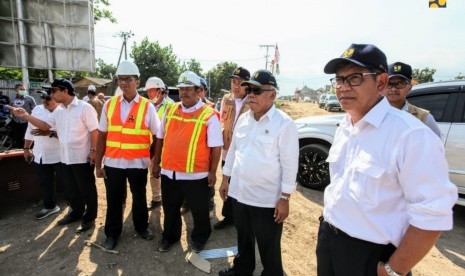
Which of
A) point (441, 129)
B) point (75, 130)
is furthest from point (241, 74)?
point (441, 129)

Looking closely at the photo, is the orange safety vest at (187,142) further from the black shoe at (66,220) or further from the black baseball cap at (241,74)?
the black shoe at (66,220)

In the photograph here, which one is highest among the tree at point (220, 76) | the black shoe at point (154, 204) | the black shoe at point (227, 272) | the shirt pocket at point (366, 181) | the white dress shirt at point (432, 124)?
the tree at point (220, 76)

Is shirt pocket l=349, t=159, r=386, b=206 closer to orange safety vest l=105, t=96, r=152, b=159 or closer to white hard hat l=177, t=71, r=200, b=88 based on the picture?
white hard hat l=177, t=71, r=200, b=88

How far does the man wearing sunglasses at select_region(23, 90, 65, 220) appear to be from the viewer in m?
3.78

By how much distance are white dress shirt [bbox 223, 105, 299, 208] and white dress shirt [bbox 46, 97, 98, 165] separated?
2.26m

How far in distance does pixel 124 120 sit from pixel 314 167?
3.47m

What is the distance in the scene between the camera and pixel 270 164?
2.24 metres

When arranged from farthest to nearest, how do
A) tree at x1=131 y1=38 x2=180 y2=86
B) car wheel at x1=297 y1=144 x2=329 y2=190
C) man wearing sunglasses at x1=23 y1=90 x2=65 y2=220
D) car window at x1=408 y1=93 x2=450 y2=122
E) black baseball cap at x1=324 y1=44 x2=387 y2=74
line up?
tree at x1=131 y1=38 x2=180 y2=86
car wheel at x1=297 y1=144 x2=329 y2=190
car window at x1=408 y1=93 x2=450 y2=122
man wearing sunglasses at x1=23 y1=90 x2=65 y2=220
black baseball cap at x1=324 y1=44 x2=387 y2=74

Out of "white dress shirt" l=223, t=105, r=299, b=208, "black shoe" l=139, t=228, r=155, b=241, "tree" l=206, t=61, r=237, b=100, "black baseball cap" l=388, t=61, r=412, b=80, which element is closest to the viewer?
"white dress shirt" l=223, t=105, r=299, b=208

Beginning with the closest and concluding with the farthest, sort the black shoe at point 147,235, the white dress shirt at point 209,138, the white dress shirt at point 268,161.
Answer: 1. the white dress shirt at point 268,161
2. the white dress shirt at point 209,138
3. the black shoe at point 147,235

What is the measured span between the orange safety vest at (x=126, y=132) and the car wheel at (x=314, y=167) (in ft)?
10.2

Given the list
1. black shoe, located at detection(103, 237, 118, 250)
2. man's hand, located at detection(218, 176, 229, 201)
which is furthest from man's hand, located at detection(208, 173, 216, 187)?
black shoe, located at detection(103, 237, 118, 250)

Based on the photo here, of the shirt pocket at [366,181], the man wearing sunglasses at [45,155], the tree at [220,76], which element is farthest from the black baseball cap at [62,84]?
the tree at [220,76]

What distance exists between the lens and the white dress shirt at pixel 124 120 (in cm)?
307
